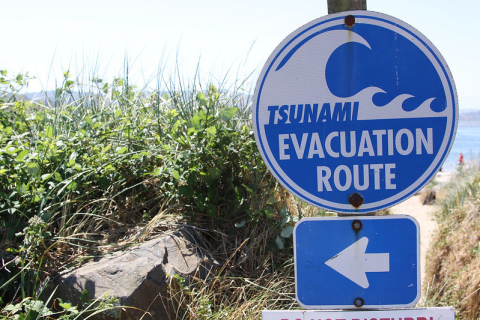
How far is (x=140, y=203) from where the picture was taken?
339cm

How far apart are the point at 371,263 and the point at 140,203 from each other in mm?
2356

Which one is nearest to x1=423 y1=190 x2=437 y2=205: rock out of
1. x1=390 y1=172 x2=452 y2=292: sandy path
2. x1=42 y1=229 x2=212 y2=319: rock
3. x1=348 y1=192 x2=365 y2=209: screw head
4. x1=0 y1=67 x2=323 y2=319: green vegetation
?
x1=390 y1=172 x2=452 y2=292: sandy path

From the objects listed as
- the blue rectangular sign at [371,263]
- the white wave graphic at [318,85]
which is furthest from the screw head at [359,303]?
the white wave graphic at [318,85]

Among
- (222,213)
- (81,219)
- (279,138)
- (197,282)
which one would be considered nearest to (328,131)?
(279,138)

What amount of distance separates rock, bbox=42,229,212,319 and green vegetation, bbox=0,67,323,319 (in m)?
0.09

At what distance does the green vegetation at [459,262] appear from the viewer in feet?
12.5

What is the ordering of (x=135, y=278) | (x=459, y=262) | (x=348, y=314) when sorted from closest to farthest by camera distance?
(x=348, y=314)
(x=135, y=278)
(x=459, y=262)

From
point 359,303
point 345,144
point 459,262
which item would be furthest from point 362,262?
point 459,262

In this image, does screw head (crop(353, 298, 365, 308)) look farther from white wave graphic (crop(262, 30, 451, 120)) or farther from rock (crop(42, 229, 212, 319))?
rock (crop(42, 229, 212, 319))

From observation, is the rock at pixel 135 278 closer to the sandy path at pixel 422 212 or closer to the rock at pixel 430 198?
the sandy path at pixel 422 212

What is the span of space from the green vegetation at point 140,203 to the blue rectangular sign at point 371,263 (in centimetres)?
125

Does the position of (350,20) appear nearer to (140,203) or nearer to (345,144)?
(345,144)

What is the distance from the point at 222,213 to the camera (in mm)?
3355

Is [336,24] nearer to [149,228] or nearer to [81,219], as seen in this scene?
[149,228]
